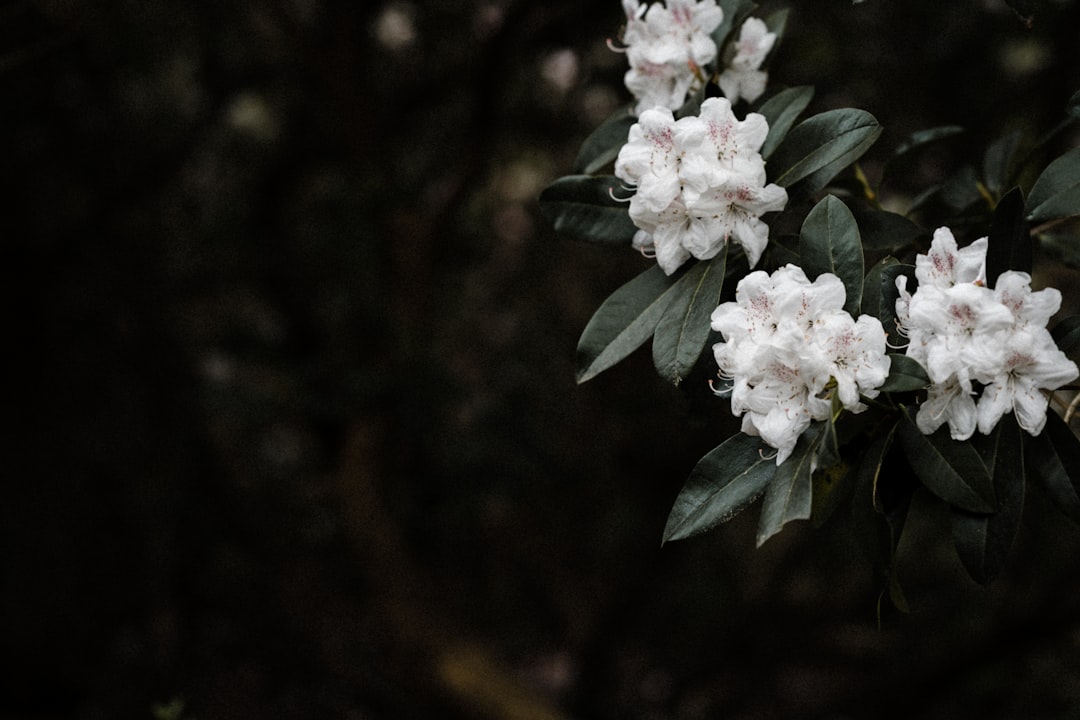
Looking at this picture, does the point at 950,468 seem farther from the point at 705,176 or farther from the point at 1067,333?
the point at 705,176

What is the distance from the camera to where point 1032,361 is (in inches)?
32.8

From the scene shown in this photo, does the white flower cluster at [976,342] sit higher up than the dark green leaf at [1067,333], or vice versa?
the white flower cluster at [976,342]

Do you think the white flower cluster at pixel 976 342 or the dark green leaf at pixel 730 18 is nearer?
the white flower cluster at pixel 976 342

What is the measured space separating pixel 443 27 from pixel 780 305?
228 centimetres

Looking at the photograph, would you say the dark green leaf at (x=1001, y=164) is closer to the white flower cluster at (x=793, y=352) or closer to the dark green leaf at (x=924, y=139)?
the dark green leaf at (x=924, y=139)

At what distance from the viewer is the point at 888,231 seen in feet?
3.44

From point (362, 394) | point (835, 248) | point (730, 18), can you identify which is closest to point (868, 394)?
point (835, 248)

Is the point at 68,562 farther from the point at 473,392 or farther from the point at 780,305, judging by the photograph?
the point at 780,305

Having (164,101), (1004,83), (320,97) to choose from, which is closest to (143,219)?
(164,101)

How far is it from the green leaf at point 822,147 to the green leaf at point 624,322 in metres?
0.16

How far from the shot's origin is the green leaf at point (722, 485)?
0.93 meters

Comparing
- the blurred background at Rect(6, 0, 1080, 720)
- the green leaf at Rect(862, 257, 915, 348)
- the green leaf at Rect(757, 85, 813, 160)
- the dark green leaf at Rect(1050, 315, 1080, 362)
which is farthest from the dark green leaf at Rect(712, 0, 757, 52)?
the blurred background at Rect(6, 0, 1080, 720)

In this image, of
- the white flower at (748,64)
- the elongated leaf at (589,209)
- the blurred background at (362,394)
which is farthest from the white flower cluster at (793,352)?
the blurred background at (362,394)

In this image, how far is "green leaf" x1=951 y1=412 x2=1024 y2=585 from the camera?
883 mm
